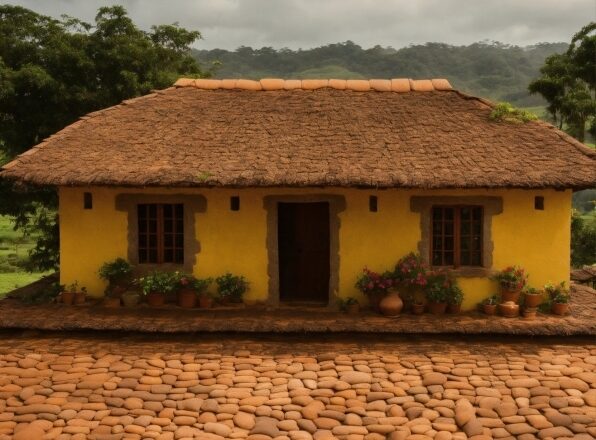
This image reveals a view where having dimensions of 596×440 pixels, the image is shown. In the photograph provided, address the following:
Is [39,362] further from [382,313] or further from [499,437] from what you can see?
[499,437]

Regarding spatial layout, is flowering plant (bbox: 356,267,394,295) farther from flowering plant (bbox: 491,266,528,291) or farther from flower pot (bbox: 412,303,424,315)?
flowering plant (bbox: 491,266,528,291)

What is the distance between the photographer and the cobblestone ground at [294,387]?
6.45 metres

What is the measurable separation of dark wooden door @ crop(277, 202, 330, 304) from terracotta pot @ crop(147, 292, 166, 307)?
237cm

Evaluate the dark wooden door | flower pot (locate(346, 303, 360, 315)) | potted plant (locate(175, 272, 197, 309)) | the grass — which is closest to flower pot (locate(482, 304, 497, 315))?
flower pot (locate(346, 303, 360, 315))

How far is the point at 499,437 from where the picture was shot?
20.5ft

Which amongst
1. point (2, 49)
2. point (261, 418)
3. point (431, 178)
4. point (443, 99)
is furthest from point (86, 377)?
point (2, 49)

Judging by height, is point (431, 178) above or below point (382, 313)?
above

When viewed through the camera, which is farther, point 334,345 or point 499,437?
point 334,345

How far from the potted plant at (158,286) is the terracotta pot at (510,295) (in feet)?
19.1

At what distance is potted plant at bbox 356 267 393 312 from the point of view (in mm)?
9766

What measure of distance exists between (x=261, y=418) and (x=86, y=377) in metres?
2.64

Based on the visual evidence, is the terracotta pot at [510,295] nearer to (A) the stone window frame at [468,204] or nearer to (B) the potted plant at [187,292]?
(A) the stone window frame at [468,204]

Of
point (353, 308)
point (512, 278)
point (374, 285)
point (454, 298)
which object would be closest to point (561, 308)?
point (512, 278)

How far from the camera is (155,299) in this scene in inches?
401
